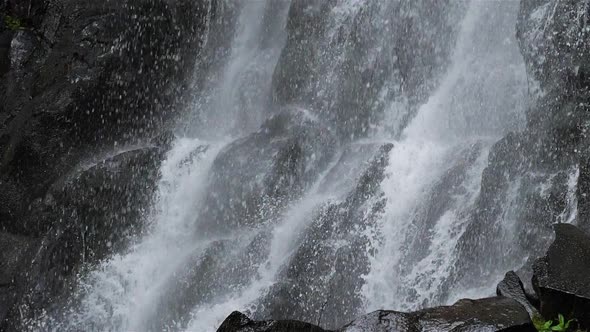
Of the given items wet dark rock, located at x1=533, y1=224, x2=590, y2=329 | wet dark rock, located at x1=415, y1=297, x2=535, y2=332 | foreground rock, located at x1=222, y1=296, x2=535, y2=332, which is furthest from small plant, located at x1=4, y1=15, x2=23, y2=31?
wet dark rock, located at x1=533, y1=224, x2=590, y2=329

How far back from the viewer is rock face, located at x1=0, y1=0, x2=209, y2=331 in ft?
51.6

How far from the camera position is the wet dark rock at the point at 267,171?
48.7ft

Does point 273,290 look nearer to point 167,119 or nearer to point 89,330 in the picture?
point 89,330

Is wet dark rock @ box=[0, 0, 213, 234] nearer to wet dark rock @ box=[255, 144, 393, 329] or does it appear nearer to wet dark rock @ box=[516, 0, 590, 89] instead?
wet dark rock @ box=[255, 144, 393, 329]

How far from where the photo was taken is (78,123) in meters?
17.0

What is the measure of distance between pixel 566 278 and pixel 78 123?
12.4 m

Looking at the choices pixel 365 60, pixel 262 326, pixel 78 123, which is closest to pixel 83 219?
pixel 78 123

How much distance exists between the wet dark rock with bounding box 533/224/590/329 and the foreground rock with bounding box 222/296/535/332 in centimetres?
47

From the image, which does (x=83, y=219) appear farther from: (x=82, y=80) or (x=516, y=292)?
(x=516, y=292)

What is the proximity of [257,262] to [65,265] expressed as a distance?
477cm

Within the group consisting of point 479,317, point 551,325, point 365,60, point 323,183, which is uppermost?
point 365,60

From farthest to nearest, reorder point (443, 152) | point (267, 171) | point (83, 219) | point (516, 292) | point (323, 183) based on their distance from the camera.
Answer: point (83, 219) < point (267, 171) < point (323, 183) < point (443, 152) < point (516, 292)

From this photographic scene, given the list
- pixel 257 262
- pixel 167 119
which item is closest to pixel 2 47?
pixel 167 119

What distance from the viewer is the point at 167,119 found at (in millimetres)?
17891
